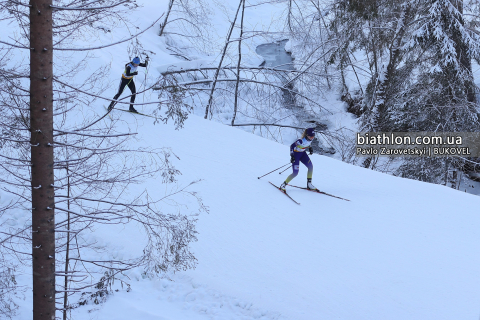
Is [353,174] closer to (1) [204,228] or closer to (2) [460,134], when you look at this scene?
(1) [204,228]

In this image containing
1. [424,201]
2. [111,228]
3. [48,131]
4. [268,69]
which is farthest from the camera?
[268,69]

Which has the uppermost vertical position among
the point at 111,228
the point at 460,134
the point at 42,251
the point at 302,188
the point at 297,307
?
the point at 460,134

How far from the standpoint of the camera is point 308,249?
8383 millimetres

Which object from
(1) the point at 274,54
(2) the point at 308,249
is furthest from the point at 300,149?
(1) the point at 274,54

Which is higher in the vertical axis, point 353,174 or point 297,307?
point 353,174

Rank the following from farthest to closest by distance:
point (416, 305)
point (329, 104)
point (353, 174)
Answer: point (329, 104)
point (353, 174)
point (416, 305)

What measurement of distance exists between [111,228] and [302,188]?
4.83 metres

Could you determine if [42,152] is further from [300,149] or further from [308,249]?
[300,149]

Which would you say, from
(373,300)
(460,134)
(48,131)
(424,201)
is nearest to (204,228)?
(373,300)

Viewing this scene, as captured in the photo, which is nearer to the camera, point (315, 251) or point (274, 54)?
point (315, 251)

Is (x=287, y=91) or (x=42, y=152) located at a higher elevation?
(x=287, y=91)

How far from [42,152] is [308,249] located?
582cm

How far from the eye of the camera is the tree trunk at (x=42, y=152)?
3854mm

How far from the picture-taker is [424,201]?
414 inches
